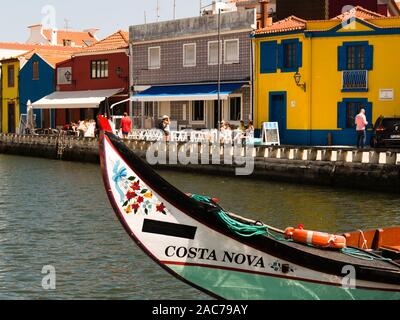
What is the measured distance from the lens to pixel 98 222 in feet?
71.5

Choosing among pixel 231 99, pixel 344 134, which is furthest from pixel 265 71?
pixel 344 134

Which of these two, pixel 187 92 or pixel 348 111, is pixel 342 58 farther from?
pixel 187 92

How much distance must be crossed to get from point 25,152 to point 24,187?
21102 mm

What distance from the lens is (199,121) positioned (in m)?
45.5

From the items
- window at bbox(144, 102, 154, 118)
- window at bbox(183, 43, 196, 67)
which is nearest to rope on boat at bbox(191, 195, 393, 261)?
window at bbox(183, 43, 196, 67)

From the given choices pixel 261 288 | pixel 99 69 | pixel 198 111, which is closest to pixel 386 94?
pixel 198 111

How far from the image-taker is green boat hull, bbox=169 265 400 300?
437 inches

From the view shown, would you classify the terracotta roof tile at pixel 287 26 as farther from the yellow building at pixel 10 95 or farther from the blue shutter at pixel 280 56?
the yellow building at pixel 10 95

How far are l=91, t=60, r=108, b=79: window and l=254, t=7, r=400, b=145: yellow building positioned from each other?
45.8ft

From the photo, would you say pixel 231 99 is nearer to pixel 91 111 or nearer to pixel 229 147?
pixel 229 147

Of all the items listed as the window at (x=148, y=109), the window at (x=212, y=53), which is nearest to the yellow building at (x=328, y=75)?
the window at (x=212, y=53)

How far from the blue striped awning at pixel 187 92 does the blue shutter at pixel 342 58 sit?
18.4ft

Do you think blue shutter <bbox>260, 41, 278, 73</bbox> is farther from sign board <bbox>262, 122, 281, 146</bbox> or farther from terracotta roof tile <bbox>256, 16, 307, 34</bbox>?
sign board <bbox>262, 122, 281, 146</bbox>

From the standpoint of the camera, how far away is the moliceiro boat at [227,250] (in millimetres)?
10984
